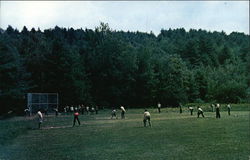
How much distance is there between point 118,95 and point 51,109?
87.4ft

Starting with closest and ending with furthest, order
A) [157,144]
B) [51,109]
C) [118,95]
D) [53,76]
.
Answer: [157,144]
[51,109]
[53,76]
[118,95]

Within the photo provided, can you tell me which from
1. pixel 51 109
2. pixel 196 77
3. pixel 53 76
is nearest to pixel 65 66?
pixel 53 76

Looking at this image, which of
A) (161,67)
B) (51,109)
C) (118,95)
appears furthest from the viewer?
(161,67)

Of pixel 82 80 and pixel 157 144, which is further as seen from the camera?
pixel 82 80

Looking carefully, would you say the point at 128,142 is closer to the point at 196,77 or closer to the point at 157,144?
the point at 157,144

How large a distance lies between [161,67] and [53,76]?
33083mm

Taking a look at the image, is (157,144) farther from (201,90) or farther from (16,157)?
(201,90)

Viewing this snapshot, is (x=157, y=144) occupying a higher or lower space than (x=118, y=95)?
lower

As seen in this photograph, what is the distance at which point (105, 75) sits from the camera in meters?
93.2

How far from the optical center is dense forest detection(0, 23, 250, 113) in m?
75.6

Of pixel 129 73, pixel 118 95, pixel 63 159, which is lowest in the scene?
pixel 63 159

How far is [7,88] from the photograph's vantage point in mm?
69625

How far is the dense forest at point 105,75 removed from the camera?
248 feet

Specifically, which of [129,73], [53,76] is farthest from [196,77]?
[53,76]
